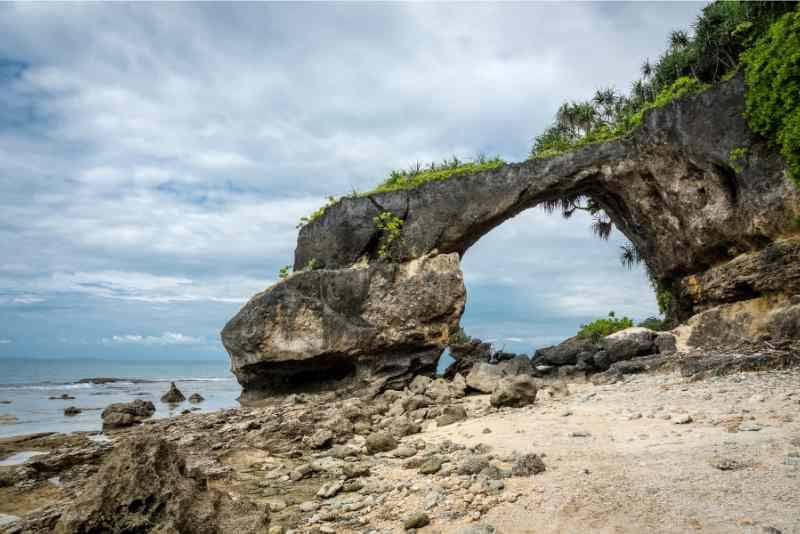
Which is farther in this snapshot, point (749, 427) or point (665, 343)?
point (665, 343)

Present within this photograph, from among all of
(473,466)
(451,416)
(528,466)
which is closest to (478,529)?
(528,466)

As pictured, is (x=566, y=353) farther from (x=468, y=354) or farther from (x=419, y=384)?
(x=419, y=384)

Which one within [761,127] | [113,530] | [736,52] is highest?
[736,52]

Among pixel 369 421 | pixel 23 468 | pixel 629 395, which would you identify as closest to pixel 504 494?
pixel 629 395

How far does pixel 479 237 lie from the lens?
1925 cm

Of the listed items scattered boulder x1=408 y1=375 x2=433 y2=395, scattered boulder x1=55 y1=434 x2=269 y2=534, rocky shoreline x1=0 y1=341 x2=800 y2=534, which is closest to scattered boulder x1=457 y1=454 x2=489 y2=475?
rocky shoreline x1=0 y1=341 x2=800 y2=534

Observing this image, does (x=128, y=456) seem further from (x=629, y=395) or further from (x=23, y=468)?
(x=629, y=395)

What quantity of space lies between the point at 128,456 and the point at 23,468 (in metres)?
7.18

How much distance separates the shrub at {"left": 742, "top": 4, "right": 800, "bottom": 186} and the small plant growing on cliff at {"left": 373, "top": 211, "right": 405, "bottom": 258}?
34.8 feet

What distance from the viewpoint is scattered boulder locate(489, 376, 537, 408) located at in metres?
10.5

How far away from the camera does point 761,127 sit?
13570mm

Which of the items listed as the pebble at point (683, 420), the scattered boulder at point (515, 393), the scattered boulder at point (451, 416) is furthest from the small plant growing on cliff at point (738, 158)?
the scattered boulder at point (451, 416)

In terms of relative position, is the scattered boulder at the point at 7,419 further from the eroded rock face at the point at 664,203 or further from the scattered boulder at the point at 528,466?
the scattered boulder at the point at 528,466

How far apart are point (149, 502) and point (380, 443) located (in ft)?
14.7
